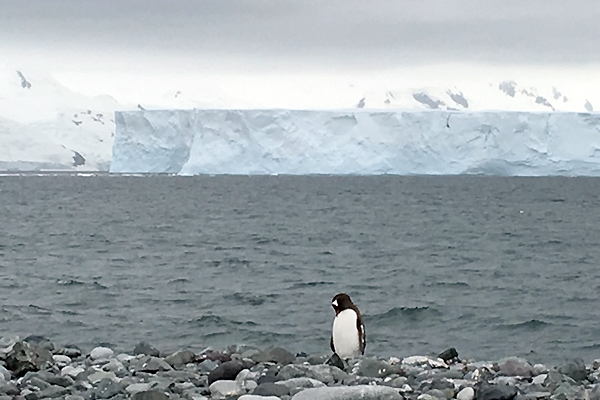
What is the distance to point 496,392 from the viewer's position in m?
4.93

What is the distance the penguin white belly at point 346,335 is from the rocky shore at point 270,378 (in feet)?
0.76

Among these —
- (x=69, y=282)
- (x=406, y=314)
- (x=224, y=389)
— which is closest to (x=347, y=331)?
(x=224, y=389)

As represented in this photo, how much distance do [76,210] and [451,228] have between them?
52.7 ft

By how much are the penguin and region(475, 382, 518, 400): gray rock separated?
1938 mm

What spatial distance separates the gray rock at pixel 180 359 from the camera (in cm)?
658

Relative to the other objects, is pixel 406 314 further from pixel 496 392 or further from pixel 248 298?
pixel 496 392

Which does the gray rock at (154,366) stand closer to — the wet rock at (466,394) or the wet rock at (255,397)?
the wet rock at (255,397)

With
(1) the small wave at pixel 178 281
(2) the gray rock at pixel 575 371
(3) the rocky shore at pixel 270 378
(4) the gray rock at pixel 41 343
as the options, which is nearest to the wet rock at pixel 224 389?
(3) the rocky shore at pixel 270 378

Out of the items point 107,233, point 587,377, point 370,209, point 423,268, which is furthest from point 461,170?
point 587,377

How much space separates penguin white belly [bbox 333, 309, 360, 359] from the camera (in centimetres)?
690

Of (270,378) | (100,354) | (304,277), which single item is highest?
(304,277)

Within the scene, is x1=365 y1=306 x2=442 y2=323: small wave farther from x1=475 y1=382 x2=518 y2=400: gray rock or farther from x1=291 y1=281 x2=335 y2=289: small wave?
x1=475 y1=382 x2=518 y2=400: gray rock

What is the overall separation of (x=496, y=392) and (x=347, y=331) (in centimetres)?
211

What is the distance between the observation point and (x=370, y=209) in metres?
38.5
